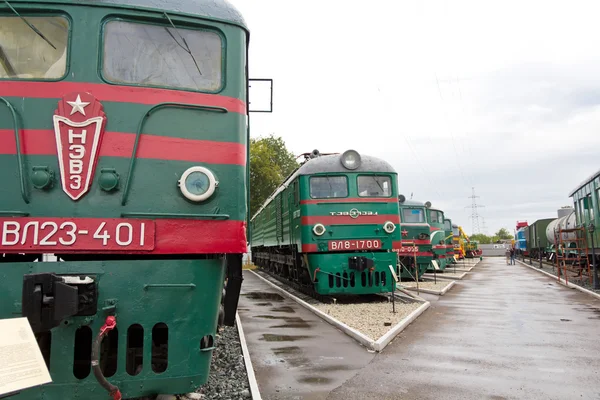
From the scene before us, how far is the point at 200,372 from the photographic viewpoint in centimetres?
386

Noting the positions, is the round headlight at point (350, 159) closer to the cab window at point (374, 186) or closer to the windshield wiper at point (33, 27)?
the cab window at point (374, 186)

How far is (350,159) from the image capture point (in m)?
12.0

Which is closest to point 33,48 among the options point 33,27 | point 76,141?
point 33,27

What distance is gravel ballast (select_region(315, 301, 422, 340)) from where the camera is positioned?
28.0 ft

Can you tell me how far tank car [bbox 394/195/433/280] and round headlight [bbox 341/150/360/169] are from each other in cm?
756

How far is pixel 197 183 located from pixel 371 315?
7.00 meters

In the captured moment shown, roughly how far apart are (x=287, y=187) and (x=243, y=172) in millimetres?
9939

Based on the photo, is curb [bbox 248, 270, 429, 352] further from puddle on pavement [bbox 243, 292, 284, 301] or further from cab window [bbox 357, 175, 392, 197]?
cab window [bbox 357, 175, 392, 197]

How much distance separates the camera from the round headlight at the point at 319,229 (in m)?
11.4

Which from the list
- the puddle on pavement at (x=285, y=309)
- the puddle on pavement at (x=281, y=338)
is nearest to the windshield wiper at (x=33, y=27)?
the puddle on pavement at (x=281, y=338)

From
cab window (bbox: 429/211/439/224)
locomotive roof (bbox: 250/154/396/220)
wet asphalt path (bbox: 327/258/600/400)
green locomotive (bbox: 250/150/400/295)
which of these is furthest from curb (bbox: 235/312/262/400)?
cab window (bbox: 429/211/439/224)

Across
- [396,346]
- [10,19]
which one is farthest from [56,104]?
[396,346]

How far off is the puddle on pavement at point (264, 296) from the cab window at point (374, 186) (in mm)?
3861

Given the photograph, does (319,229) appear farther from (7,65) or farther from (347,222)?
(7,65)
